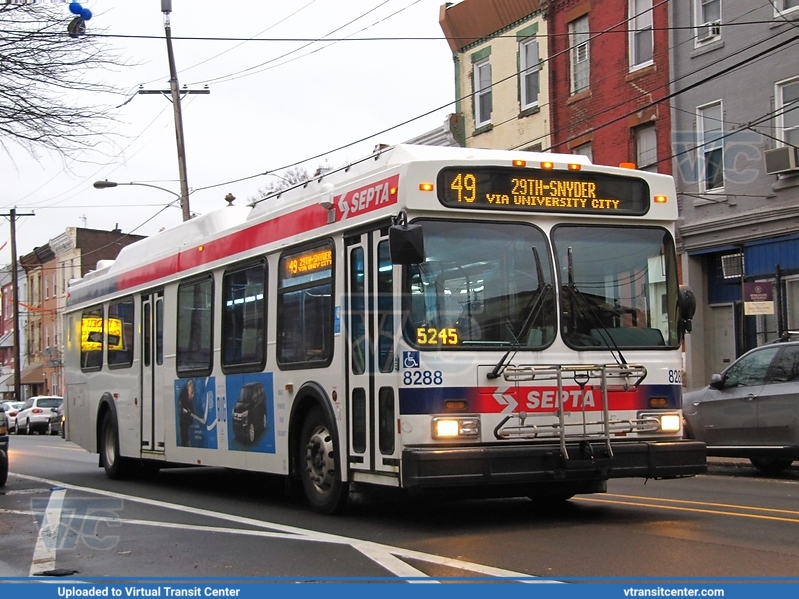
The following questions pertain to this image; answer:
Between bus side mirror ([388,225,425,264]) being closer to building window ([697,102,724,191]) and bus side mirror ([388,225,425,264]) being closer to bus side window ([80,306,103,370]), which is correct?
bus side window ([80,306,103,370])

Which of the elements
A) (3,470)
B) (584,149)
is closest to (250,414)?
(3,470)

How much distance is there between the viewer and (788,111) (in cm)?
2292

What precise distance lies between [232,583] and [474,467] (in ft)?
7.95

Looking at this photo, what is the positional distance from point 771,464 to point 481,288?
8.06 m

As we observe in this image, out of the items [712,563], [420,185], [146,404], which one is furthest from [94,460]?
[712,563]

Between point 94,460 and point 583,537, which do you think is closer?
point 583,537

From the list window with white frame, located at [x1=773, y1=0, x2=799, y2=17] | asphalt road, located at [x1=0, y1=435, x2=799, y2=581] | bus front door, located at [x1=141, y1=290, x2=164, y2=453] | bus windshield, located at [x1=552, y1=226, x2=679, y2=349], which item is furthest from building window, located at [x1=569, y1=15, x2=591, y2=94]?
bus windshield, located at [x1=552, y1=226, x2=679, y2=349]

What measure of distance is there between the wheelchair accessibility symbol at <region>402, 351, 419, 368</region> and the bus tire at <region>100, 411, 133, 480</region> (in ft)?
28.7

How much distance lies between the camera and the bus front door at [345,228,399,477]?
31.0ft

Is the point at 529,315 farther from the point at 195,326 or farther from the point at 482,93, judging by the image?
the point at 482,93

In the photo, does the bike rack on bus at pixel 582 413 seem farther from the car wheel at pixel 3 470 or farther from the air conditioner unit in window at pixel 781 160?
the air conditioner unit in window at pixel 781 160

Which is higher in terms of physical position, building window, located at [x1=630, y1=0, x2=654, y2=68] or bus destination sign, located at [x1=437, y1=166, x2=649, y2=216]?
building window, located at [x1=630, y1=0, x2=654, y2=68]

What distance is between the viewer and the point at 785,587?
657 centimetres

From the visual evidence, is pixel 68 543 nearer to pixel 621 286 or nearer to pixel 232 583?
pixel 232 583
